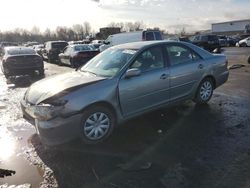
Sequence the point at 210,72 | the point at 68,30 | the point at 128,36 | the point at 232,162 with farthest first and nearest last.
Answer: the point at 68,30 < the point at 128,36 < the point at 210,72 < the point at 232,162

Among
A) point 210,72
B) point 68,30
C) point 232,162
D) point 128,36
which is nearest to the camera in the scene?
point 232,162

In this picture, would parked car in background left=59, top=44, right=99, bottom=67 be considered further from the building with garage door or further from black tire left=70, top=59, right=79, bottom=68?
the building with garage door

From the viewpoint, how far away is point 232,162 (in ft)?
13.8

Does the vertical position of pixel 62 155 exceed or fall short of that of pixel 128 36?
it falls short

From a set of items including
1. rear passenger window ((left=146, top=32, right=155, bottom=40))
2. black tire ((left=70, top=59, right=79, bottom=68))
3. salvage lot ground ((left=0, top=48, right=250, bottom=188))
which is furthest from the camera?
black tire ((left=70, top=59, right=79, bottom=68))

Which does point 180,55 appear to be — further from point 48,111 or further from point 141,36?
point 141,36

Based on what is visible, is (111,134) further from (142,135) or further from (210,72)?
Answer: (210,72)

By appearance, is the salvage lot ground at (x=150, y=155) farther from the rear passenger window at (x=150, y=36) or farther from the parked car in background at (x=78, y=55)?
the parked car in background at (x=78, y=55)

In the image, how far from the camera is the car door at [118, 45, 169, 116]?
17.4ft

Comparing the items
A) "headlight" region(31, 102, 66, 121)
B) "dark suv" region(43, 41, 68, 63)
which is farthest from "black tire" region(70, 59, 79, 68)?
"headlight" region(31, 102, 66, 121)

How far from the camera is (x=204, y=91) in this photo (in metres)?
7.07

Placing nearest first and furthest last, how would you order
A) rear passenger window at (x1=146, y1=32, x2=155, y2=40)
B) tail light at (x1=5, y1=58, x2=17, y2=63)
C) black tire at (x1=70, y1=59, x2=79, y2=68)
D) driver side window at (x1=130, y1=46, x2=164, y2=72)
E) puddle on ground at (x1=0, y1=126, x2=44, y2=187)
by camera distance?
1. puddle on ground at (x1=0, y1=126, x2=44, y2=187)
2. driver side window at (x1=130, y1=46, x2=164, y2=72)
3. tail light at (x1=5, y1=58, x2=17, y2=63)
4. rear passenger window at (x1=146, y1=32, x2=155, y2=40)
5. black tire at (x1=70, y1=59, x2=79, y2=68)

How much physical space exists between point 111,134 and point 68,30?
101867 millimetres

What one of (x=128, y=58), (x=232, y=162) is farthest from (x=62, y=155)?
(x=232, y=162)
